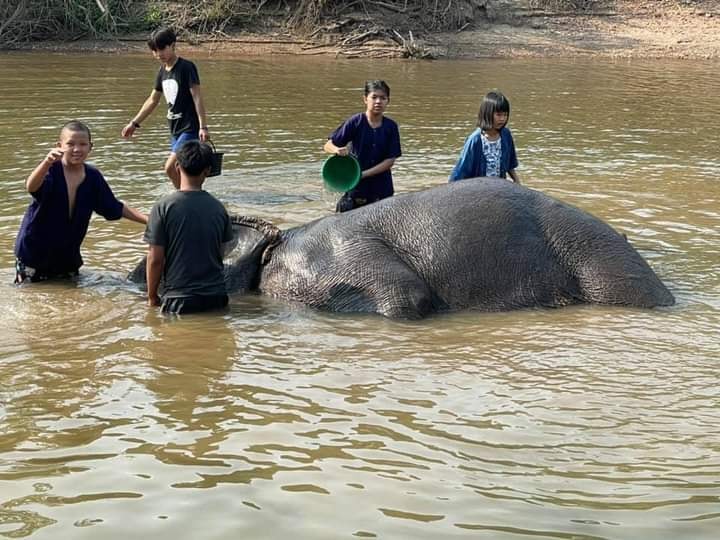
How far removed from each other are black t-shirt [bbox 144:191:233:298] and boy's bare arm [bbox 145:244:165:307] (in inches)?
1.6

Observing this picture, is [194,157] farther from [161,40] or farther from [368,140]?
[161,40]

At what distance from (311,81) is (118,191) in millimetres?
8648

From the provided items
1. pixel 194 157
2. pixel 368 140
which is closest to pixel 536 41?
pixel 368 140

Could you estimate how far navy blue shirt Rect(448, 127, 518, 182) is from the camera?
7422 millimetres

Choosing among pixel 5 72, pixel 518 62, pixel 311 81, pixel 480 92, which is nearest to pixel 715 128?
pixel 480 92

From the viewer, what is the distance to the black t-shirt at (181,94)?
9.12 m

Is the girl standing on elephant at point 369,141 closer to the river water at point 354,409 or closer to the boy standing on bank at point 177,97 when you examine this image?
the river water at point 354,409

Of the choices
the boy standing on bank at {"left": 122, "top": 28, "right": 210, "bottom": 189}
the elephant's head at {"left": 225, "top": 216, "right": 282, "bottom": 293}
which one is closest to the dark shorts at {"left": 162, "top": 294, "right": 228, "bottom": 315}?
the elephant's head at {"left": 225, "top": 216, "right": 282, "bottom": 293}

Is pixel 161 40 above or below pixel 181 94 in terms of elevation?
above

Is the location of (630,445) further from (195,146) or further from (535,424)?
(195,146)

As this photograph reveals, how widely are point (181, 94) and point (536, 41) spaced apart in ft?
50.9

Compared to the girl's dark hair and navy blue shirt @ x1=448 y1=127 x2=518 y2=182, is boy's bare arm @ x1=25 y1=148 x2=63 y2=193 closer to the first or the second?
navy blue shirt @ x1=448 y1=127 x2=518 y2=182

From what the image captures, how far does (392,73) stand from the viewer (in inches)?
763

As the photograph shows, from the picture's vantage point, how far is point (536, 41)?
Answer: 23203 mm
